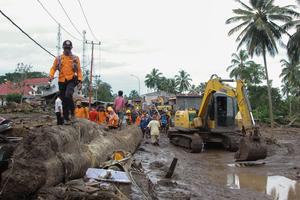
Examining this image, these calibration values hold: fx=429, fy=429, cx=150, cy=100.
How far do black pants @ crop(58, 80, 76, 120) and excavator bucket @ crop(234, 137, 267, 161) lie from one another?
685 cm

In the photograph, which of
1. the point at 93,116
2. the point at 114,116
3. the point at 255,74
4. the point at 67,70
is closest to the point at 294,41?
the point at 255,74

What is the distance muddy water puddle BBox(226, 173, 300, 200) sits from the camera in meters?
9.66

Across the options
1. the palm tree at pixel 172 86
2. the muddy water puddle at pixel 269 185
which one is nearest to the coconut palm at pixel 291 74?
the palm tree at pixel 172 86

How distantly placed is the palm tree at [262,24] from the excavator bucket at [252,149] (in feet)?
91.9

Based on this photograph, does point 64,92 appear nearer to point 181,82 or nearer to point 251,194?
point 251,194

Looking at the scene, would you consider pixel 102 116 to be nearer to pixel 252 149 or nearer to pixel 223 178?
pixel 252 149

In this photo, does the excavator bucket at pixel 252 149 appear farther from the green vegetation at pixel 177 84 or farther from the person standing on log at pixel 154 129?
the green vegetation at pixel 177 84

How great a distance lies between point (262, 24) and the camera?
41.1m

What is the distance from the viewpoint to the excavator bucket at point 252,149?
45.2ft

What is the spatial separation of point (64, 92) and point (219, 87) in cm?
988

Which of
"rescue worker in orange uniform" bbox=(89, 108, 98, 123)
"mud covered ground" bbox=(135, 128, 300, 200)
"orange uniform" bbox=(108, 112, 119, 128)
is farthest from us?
"rescue worker in orange uniform" bbox=(89, 108, 98, 123)

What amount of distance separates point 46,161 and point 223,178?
7527 millimetres

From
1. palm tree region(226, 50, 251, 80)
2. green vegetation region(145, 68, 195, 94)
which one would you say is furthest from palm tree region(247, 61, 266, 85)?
green vegetation region(145, 68, 195, 94)

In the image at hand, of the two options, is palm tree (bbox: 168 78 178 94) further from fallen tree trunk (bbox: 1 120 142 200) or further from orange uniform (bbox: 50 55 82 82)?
fallen tree trunk (bbox: 1 120 142 200)
